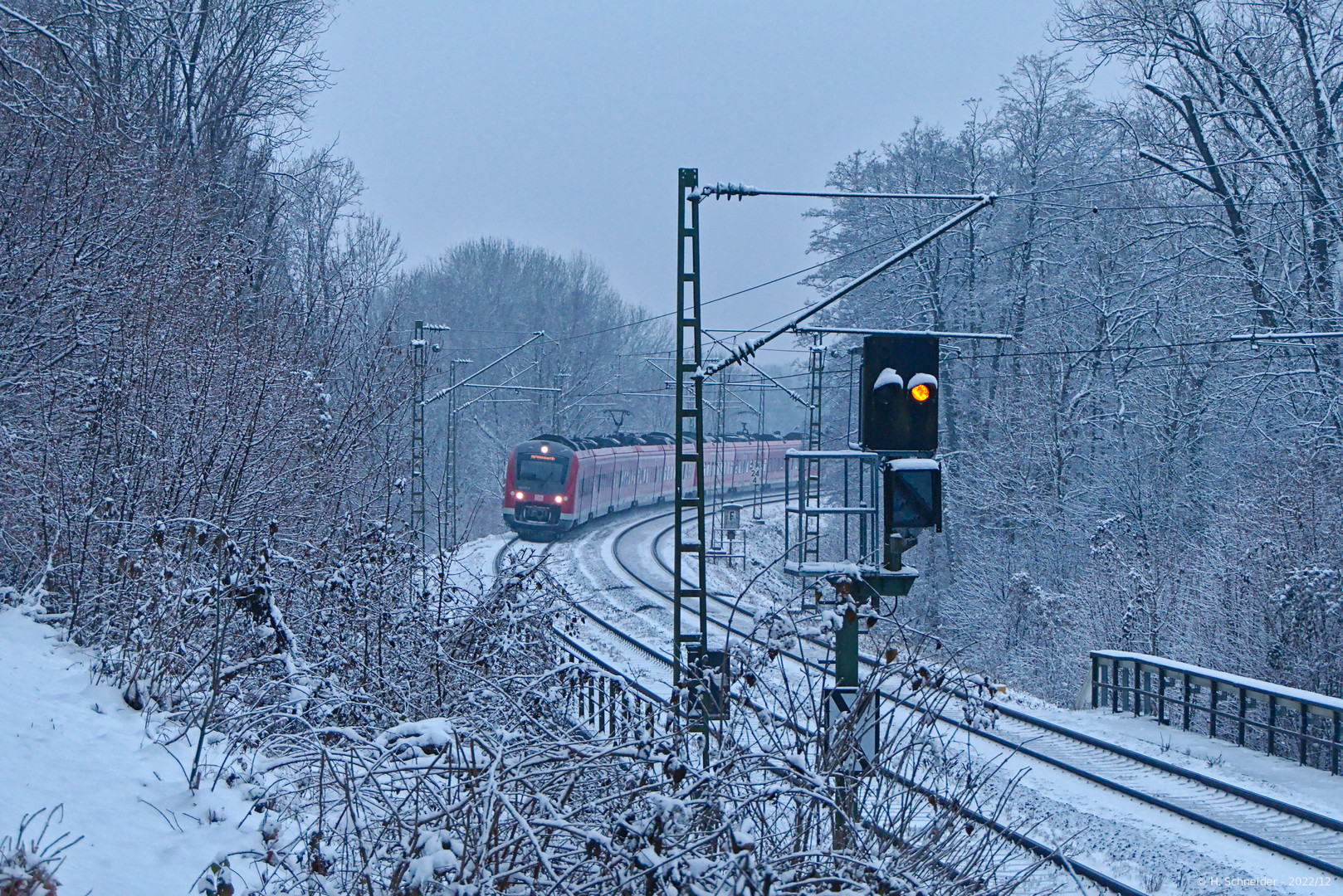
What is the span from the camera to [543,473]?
32.4 metres

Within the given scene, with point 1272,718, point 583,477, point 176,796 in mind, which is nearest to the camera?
point 176,796

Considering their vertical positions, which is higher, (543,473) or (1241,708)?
(543,473)

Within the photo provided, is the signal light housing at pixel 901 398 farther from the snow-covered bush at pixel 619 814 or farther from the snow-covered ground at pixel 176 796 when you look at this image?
the snow-covered ground at pixel 176 796

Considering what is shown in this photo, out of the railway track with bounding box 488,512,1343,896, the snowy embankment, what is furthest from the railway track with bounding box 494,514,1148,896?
the snowy embankment

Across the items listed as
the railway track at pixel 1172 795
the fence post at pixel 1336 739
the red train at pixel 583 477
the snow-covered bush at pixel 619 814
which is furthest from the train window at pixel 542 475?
the snow-covered bush at pixel 619 814

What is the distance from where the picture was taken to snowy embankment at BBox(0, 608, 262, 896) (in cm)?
450

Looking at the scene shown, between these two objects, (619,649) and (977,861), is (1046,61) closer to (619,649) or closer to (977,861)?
(619,649)

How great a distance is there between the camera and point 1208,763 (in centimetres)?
1035

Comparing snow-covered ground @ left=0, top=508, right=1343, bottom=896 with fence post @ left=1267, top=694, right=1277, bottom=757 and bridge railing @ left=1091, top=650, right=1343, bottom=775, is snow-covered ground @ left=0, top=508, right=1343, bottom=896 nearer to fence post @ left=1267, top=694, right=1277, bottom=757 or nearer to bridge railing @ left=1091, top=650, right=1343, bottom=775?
fence post @ left=1267, top=694, right=1277, bottom=757

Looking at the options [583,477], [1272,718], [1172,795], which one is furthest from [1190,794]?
[583,477]

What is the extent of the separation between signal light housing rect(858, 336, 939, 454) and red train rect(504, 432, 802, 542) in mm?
A: 23027

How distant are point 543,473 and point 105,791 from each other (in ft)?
89.1

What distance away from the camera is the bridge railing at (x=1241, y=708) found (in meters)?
10.1

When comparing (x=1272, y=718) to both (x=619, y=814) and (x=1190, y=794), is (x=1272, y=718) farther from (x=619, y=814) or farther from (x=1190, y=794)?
(x=619, y=814)
